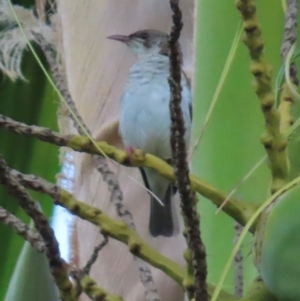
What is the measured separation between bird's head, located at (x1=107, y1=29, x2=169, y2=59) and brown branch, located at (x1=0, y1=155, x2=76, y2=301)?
0.52 meters

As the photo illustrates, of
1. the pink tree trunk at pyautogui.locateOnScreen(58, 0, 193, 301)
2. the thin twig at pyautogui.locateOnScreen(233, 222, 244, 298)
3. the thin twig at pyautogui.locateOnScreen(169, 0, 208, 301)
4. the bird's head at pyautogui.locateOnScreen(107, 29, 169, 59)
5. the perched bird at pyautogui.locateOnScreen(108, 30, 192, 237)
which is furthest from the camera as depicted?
the perched bird at pyautogui.locateOnScreen(108, 30, 192, 237)

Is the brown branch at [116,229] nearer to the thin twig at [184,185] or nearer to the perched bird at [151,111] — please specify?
the thin twig at [184,185]

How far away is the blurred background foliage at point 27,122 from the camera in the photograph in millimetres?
716

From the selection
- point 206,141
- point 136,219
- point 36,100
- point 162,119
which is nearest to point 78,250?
point 136,219

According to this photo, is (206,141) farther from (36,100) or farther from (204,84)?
(36,100)

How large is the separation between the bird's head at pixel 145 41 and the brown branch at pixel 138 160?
1.60ft

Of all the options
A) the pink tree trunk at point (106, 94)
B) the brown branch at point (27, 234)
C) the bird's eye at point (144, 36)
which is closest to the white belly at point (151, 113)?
the bird's eye at point (144, 36)

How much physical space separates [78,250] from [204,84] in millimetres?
357

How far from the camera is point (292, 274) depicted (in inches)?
7.9

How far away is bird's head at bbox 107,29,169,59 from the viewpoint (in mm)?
859

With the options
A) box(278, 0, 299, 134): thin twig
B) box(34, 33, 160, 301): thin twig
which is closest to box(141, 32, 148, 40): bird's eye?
box(34, 33, 160, 301): thin twig

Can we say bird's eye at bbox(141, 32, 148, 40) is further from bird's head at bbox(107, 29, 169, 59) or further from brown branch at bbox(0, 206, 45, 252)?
brown branch at bbox(0, 206, 45, 252)

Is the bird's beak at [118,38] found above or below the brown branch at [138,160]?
above

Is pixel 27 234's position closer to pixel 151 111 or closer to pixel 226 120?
pixel 226 120
